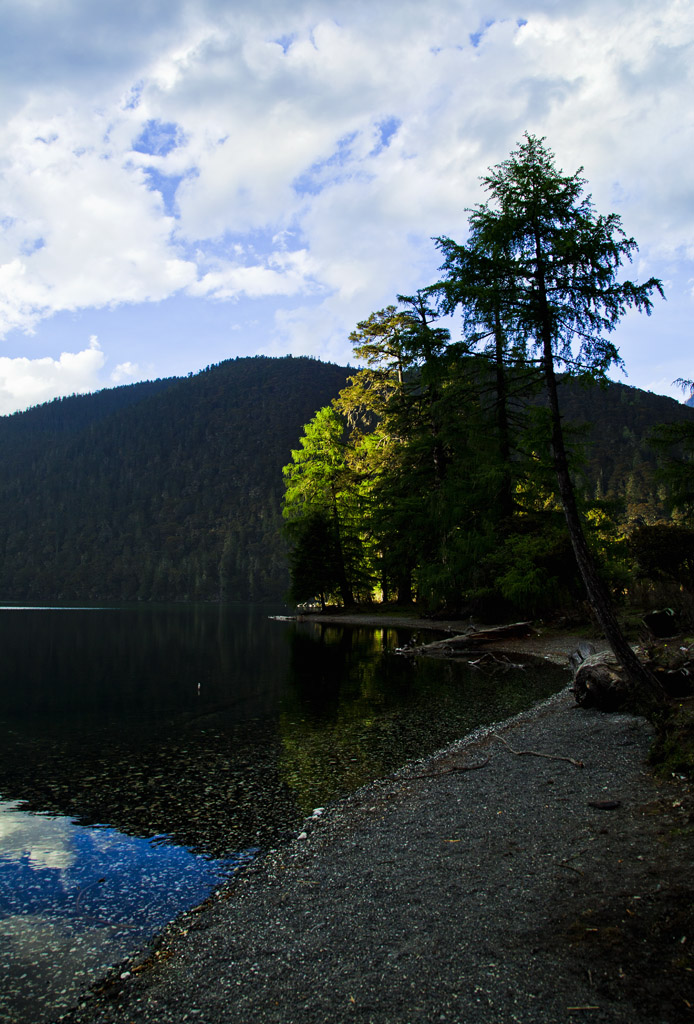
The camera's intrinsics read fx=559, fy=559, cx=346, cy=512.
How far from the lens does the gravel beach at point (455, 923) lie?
3.58 meters

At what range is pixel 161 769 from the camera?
9.59 m

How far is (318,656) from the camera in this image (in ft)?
80.1

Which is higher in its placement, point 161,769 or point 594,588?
point 594,588

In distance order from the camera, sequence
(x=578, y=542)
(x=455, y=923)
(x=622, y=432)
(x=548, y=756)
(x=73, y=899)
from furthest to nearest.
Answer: (x=622, y=432)
(x=578, y=542)
(x=548, y=756)
(x=73, y=899)
(x=455, y=923)

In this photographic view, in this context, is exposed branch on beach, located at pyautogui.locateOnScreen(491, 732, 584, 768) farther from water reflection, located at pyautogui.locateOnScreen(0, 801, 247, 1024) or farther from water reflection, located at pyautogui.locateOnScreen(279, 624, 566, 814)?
water reflection, located at pyautogui.locateOnScreen(0, 801, 247, 1024)

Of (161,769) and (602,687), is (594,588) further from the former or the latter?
(161,769)

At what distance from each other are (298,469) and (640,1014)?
142 feet

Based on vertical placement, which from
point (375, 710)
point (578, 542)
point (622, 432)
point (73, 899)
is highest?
point (622, 432)

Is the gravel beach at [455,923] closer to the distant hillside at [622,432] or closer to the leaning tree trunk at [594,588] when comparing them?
the leaning tree trunk at [594,588]

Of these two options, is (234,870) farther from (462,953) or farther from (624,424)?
(624,424)

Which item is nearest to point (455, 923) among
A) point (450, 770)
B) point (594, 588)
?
point (450, 770)

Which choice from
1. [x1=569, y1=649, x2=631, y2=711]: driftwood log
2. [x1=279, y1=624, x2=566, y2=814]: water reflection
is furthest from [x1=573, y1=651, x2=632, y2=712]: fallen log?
[x1=279, y1=624, x2=566, y2=814]: water reflection

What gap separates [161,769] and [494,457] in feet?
71.5

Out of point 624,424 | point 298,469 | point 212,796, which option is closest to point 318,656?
point 212,796
